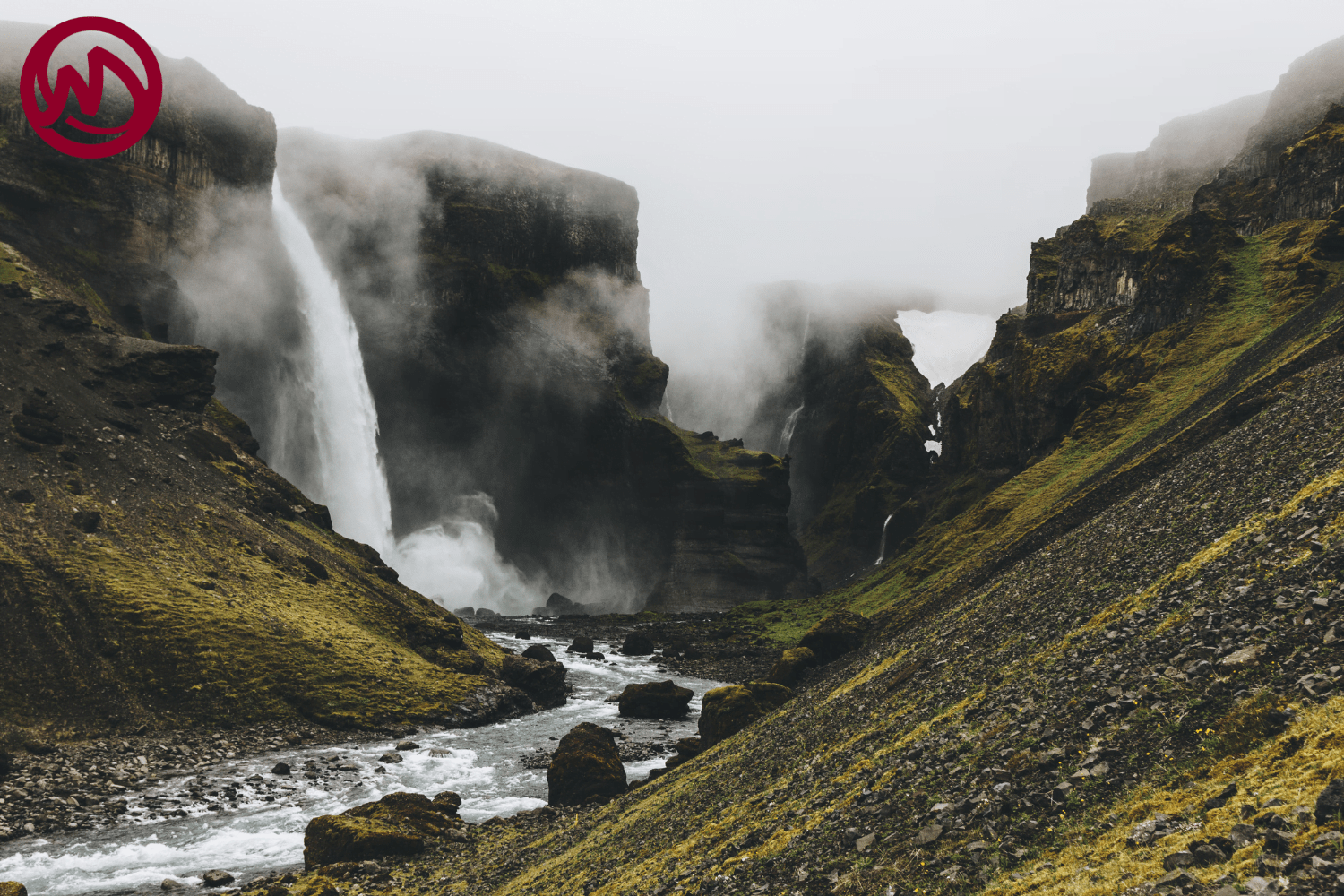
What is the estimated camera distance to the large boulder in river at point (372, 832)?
27766 millimetres

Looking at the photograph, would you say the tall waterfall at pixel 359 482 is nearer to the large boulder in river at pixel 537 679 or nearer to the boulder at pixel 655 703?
the large boulder in river at pixel 537 679

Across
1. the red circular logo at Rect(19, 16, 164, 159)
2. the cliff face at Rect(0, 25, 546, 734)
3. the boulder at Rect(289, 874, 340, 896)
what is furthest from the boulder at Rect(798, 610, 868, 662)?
the red circular logo at Rect(19, 16, 164, 159)

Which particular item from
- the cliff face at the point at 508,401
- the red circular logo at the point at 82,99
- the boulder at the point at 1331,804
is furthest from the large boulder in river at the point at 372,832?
the cliff face at the point at 508,401

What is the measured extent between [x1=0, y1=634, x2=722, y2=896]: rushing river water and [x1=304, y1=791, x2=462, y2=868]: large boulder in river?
2.06 m

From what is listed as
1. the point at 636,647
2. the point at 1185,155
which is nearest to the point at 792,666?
the point at 636,647

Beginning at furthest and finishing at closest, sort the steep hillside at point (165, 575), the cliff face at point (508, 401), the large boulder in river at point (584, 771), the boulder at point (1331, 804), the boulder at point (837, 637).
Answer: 1. the cliff face at point (508, 401)
2. the boulder at point (837, 637)
3. the steep hillside at point (165, 575)
4. the large boulder in river at point (584, 771)
5. the boulder at point (1331, 804)

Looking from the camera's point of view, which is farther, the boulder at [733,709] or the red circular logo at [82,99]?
the red circular logo at [82,99]

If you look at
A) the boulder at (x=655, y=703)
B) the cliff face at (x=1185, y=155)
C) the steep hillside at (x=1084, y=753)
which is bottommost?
the boulder at (x=655, y=703)

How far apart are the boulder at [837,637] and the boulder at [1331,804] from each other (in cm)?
5438

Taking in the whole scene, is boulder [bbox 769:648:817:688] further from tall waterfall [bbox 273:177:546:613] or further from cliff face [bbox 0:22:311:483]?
cliff face [bbox 0:22:311:483]

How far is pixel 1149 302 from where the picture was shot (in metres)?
100

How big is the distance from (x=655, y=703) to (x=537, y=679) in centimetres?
1324

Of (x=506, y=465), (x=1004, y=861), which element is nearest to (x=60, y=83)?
(x=506, y=465)

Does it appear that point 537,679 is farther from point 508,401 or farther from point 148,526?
point 508,401
